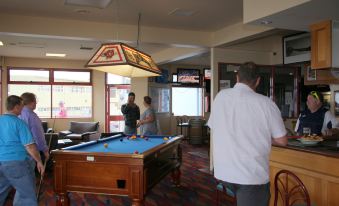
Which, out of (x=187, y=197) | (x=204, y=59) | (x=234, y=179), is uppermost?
(x=204, y=59)

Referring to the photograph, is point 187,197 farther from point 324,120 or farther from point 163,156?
point 324,120

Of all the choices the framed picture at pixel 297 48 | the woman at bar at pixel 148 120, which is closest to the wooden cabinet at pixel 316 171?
the framed picture at pixel 297 48

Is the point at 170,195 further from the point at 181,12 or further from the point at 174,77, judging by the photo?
the point at 174,77

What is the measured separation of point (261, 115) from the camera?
85.7 inches

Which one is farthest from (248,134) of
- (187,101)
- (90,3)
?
(187,101)

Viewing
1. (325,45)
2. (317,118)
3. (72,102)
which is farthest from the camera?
(72,102)

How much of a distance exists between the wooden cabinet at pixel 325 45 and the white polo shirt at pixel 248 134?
5.45 feet

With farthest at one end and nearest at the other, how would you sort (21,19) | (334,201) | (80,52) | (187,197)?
(80,52), (21,19), (187,197), (334,201)

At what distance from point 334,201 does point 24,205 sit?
9.71 feet

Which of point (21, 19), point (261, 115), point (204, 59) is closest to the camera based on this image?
point (261, 115)

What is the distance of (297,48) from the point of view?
20.4 feet

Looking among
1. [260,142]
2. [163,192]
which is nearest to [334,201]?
[260,142]

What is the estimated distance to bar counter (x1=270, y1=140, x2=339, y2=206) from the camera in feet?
9.46

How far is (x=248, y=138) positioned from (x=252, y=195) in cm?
37
